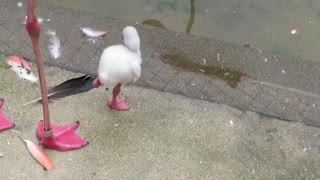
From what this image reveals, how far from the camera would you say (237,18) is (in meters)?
4.02

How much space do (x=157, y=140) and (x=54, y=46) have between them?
2.44ft

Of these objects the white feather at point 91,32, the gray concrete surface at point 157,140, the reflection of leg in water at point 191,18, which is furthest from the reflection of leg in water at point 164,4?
the gray concrete surface at point 157,140

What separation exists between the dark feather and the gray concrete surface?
0.03 meters

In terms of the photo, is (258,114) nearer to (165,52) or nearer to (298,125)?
(298,125)

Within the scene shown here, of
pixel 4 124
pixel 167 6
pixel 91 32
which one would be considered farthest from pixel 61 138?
pixel 167 6

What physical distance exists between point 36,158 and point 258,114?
3.47 feet

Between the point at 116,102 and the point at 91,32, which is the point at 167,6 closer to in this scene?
the point at 91,32

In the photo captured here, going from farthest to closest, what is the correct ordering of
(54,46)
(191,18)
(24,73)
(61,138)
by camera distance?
(191,18), (54,46), (24,73), (61,138)

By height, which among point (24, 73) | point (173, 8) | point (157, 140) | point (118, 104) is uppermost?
point (24, 73)

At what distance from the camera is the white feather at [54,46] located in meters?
3.12

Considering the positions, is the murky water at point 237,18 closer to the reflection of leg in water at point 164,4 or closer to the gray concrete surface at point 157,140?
the reflection of leg in water at point 164,4

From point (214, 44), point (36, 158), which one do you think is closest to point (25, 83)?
point (36, 158)

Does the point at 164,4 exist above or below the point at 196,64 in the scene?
below

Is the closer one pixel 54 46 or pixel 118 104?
pixel 118 104
